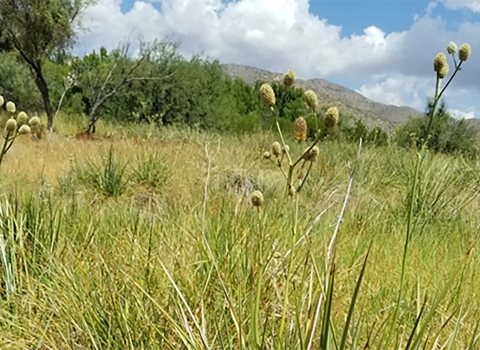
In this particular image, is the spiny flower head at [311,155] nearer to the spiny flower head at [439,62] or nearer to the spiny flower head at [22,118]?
the spiny flower head at [439,62]

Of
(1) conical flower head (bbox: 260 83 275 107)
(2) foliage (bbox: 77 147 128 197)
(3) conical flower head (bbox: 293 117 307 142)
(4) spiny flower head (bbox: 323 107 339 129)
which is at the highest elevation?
(1) conical flower head (bbox: 260 83 275 107)

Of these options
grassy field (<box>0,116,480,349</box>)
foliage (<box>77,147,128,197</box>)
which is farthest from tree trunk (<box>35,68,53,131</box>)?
grassy field (<box>0,116,480,349</box>)

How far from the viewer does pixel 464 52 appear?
0.90m

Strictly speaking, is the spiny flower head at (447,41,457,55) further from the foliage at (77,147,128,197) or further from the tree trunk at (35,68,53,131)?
the tree trunk at (35,68,53,131)

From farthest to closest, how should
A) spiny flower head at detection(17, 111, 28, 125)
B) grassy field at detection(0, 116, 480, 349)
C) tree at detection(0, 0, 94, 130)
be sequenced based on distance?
tree at detection(0, 0, 94, 130), spiny flower head at detection(17, 111, 28, 125), grassy field at detection(0, 116, 480, 349)

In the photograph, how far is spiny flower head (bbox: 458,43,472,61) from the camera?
899 millimetres

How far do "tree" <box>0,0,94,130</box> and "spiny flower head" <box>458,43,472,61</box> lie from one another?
13199mm

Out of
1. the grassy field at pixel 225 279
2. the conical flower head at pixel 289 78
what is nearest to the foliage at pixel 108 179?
the grassy field at pixel 225 279

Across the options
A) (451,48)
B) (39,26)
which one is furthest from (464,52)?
(39,26)

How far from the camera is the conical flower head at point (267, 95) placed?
0.86m

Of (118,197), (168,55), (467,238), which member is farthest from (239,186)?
(168,55)

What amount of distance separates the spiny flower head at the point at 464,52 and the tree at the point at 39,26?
13199mm

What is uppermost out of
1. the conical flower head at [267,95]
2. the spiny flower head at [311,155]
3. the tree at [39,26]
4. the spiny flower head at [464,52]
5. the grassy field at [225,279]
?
the tree at [39,26]

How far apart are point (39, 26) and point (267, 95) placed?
568 inches
